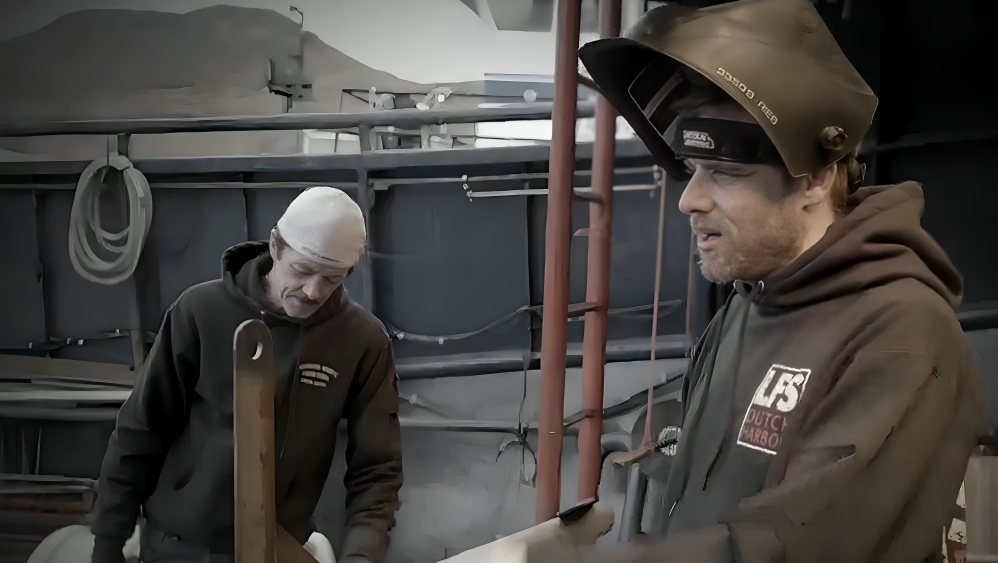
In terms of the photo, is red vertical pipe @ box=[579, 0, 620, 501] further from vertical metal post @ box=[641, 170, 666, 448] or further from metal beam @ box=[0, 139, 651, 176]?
metal beam @ box=[0, 139, 651, 176]

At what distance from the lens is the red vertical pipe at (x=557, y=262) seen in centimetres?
120

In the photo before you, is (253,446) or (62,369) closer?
(253,446)

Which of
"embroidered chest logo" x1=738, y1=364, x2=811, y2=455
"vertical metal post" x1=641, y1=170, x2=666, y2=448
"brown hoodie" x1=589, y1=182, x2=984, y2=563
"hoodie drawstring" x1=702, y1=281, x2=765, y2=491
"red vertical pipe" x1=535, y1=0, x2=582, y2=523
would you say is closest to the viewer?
"brown hoodie" x1=589, y1=182, x2=984, y2=563

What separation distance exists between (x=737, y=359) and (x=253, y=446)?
27.9 inches

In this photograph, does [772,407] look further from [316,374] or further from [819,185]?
[316,374]

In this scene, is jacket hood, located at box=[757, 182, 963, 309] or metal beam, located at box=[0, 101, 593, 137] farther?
metal beam, located at box=[0, 101, 593, 137]

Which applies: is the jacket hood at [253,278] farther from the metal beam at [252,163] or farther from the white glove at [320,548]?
the white glove at [320,548]

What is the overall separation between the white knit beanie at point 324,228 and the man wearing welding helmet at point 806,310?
435 mm

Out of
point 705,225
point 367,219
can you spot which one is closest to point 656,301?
point 705,225

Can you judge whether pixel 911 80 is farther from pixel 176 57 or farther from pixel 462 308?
pixel 176 57

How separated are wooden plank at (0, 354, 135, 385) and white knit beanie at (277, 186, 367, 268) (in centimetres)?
33

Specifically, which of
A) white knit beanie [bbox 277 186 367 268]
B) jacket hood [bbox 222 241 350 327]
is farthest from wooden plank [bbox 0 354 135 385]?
white knit beanie [bbox 277 186 367 268]

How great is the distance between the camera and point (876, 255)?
3.13ft

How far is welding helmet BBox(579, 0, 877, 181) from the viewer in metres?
0.92
